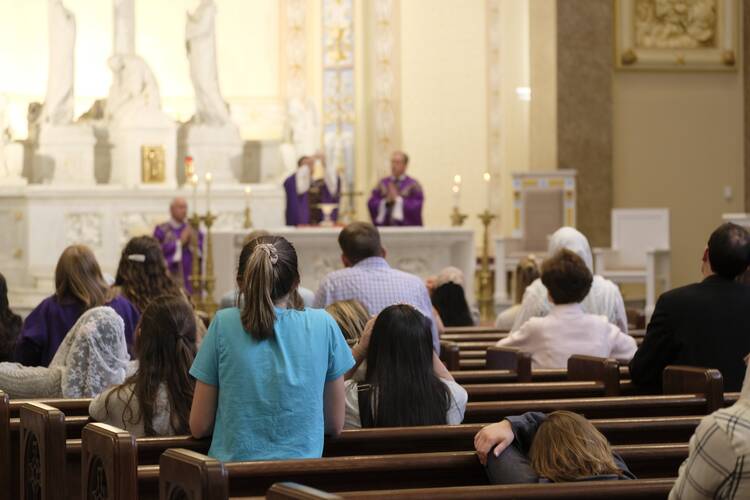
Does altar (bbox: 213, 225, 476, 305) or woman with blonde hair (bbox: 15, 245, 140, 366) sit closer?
woman with blonde hair (bbox: 15, 245, 140, 366)

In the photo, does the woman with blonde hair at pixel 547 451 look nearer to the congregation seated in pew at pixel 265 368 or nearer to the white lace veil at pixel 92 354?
the congregation seated in pew at pixel 265 368

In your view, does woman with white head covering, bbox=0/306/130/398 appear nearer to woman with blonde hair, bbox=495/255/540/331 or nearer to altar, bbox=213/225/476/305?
woman with blonde hair, bbox=495/255/540/331

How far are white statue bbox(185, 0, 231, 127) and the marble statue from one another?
4953 millimetres

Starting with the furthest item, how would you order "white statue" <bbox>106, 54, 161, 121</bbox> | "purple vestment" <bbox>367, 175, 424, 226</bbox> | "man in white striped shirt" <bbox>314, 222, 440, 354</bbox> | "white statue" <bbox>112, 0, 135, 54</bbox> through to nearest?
"white statue" <bbox>112, 0, 135, 54</bbox>, "white statue" <bbox>106, 54, 161, 121</bbox>, "purple vestment" <bbox>367, 175, 424, 226</bbox>, "man in white striped shirt" <bbox>314, 222, 440, 354</bbox>

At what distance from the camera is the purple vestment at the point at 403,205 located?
1344 cm

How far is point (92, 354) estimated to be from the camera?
5.24 m

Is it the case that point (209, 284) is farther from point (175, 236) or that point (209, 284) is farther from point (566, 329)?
point (566, 329)

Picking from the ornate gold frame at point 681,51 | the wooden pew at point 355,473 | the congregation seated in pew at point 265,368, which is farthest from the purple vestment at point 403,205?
the wooden pew at point 355,473

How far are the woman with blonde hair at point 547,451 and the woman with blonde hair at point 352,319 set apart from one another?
1.51 meters

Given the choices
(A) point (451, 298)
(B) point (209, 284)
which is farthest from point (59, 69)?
(A) point (451, 298)

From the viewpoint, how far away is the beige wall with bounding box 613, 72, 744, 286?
15.4 m

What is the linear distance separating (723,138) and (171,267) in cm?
643

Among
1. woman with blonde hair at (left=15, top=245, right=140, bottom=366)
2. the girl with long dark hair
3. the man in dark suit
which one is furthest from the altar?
the girl with long dark hair

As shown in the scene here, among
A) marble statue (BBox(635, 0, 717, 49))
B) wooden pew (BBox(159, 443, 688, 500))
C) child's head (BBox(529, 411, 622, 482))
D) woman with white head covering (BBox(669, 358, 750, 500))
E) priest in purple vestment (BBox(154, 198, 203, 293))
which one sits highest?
marble statue (BBox(635, 0, 717, 49))
